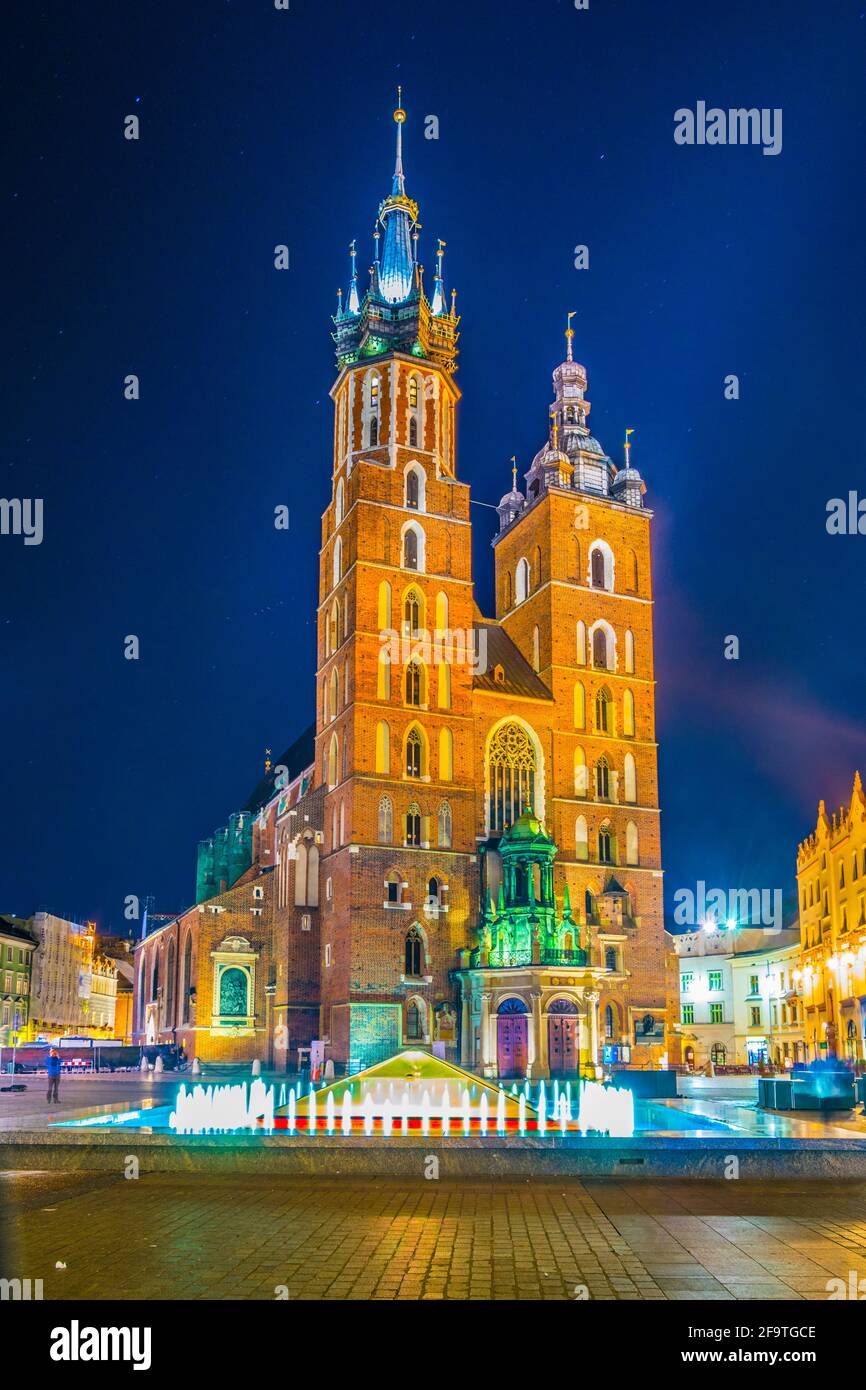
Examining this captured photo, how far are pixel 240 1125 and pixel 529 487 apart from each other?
50.3 metres

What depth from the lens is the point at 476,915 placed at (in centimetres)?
5291

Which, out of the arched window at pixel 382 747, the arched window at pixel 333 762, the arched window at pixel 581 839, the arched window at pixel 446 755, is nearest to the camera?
the arched window at pixel 382 747

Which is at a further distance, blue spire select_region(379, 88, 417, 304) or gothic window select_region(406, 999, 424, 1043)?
blue spire select_region(379, 88, 417, 304)

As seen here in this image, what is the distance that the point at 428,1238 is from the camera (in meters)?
10.7

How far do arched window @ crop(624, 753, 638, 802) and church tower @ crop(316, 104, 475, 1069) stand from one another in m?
8.68

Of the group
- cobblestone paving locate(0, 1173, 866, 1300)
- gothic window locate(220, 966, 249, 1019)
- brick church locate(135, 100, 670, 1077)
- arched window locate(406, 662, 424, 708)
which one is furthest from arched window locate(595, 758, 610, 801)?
cobblestone paving locate(0, 1173, 866, 1300)

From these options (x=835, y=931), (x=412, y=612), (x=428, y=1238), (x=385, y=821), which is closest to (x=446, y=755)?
(x=385, y=821)

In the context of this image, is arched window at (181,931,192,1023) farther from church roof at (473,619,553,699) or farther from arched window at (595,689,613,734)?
arched window at (595,689,613,734)

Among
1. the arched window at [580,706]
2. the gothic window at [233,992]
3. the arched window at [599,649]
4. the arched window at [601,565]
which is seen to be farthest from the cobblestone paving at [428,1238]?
the arched window at [601,565]

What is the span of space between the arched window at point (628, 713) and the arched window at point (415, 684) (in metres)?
10.9

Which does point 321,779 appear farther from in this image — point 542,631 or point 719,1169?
point 719,1169

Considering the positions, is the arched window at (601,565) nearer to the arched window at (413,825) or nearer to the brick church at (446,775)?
the brick church at (446,775)

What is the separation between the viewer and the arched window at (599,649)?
59938mm

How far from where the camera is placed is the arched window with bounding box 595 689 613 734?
59.2 meters
